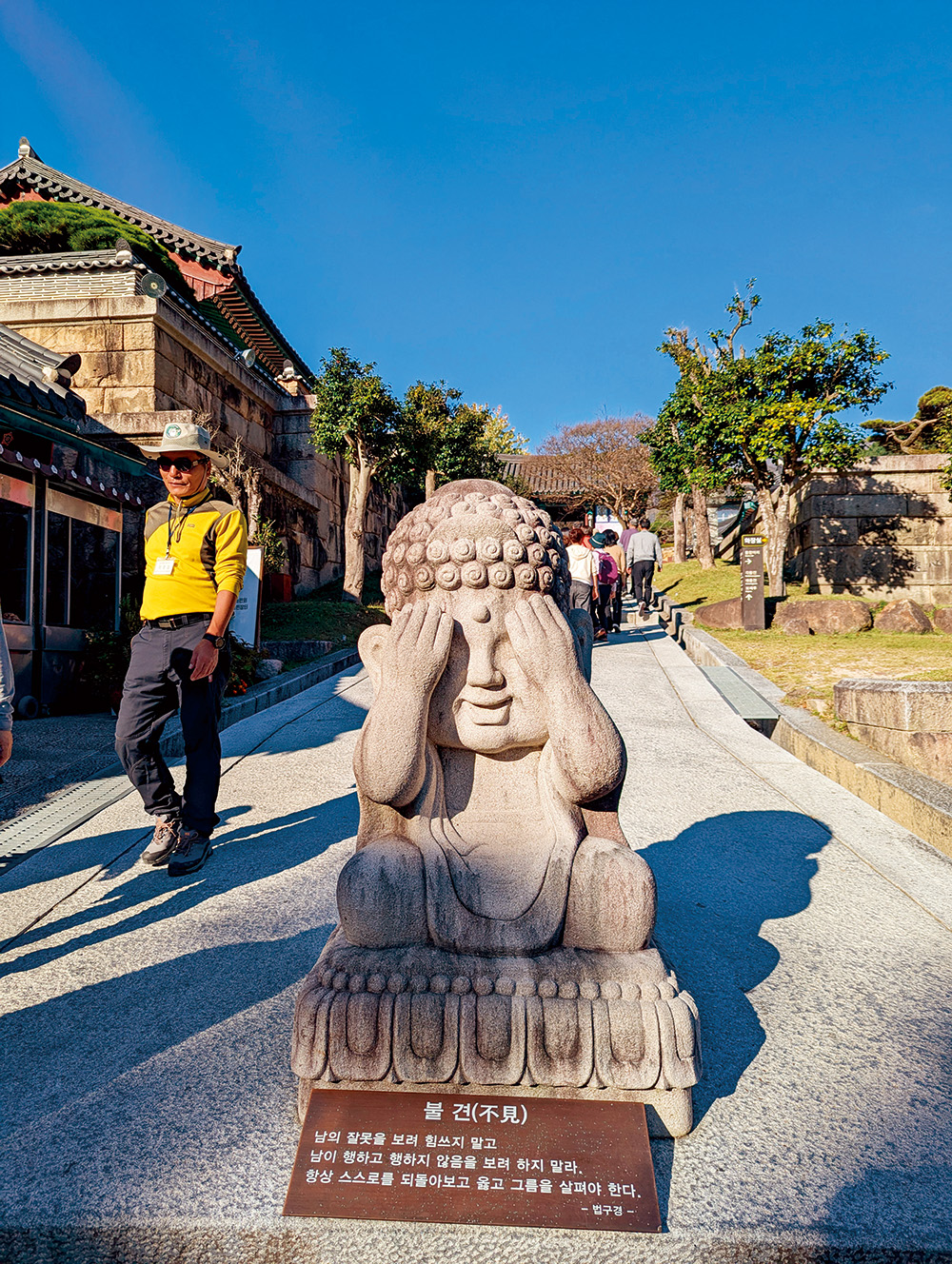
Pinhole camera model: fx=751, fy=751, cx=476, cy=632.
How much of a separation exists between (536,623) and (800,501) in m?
16.2

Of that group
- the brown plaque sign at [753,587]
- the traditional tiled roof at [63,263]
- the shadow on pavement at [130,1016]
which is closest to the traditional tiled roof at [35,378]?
the traditional tiled roof at [63,263]

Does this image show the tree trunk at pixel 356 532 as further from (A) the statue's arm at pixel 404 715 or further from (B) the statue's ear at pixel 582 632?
(A) the statue's arm at pixel 404 715

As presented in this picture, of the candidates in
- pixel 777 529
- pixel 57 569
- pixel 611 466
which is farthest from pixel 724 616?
pixel 611 466

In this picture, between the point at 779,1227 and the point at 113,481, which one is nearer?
the point at 779,1227

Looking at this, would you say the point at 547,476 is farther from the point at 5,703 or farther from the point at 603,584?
the point at 5,703

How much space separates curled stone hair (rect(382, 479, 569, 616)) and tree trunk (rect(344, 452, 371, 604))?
40.9ft

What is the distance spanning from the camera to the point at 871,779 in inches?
177

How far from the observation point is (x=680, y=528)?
78.0 feet

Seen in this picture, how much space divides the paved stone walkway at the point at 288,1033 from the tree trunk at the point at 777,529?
10.1 m

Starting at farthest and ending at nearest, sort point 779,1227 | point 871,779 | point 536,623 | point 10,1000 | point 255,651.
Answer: point 255,651
point 871,779
point 10,1000
point 536,623
point 779,1227

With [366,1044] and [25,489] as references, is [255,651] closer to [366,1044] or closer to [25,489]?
[25,489]

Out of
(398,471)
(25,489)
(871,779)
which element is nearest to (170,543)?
(871,779)

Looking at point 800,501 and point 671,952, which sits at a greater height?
point 800,501

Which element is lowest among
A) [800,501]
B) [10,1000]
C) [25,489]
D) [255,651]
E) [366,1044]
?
[10,1000]
